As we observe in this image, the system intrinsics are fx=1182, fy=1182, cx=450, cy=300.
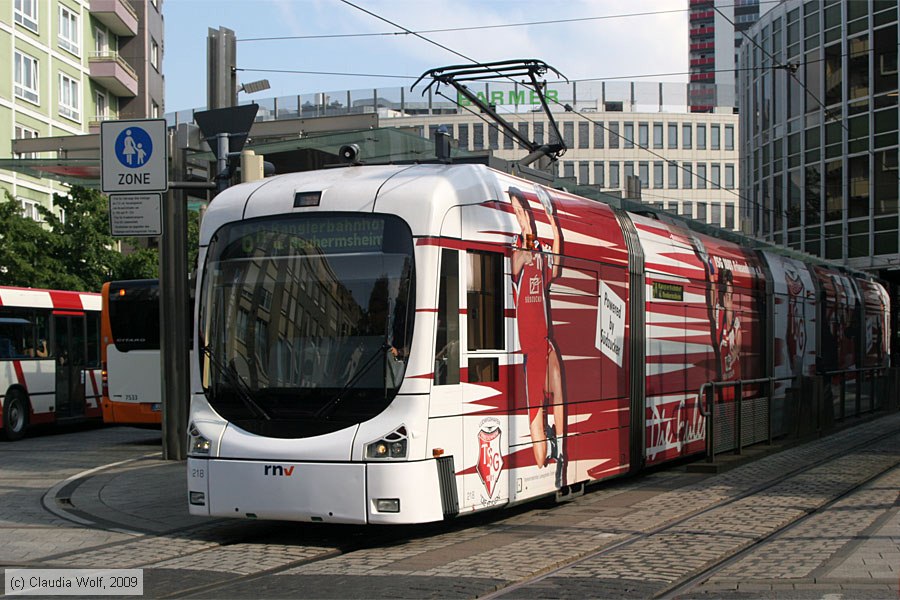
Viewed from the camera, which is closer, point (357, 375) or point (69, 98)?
point (357, 375)

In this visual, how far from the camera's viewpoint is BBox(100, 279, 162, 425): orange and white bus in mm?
20516

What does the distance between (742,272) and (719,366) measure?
6.16ft

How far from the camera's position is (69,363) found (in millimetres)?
24188

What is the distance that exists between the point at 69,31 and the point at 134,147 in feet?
122

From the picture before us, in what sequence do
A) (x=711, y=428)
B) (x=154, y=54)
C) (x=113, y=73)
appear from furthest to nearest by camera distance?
(x=154, y=54) < (x=113, y=73) < (x=711, y=428)

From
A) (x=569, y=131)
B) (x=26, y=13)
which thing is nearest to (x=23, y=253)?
(x=26, y=13)

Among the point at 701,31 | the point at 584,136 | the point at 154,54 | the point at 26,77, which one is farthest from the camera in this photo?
the point at 701,31

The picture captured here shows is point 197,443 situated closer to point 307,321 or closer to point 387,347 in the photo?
point 307,321

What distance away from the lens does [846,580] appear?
25.3 feet

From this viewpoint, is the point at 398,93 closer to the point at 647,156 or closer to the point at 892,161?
the point at 647,156

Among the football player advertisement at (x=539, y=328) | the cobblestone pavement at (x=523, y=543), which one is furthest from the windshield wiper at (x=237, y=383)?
the football player advertisement at (x=539, y=328)

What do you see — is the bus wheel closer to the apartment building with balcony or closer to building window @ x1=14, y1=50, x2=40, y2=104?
the apartment building with balcony

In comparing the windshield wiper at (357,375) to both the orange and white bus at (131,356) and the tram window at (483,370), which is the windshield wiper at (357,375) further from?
the orange and white bus at (131,356)

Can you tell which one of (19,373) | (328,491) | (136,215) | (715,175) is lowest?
(328,491)
